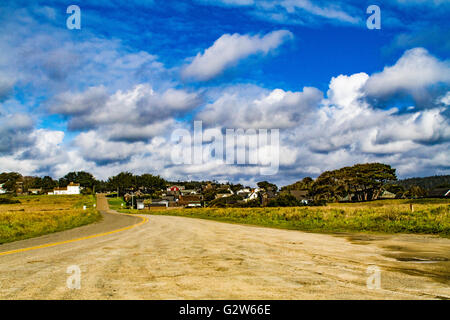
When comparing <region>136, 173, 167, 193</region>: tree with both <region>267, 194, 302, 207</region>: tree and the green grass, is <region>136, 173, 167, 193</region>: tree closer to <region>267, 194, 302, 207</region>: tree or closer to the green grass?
the green grass

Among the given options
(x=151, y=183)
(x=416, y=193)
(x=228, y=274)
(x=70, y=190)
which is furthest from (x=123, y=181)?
(x=228, y=274)

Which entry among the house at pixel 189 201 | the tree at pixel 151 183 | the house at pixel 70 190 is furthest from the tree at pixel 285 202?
the house at pixel 70 190

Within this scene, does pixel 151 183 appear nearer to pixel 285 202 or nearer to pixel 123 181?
pixel 123 181

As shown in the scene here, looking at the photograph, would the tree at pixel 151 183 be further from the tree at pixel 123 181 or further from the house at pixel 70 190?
the house at pixel 70 190

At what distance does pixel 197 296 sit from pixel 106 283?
192 centimetres

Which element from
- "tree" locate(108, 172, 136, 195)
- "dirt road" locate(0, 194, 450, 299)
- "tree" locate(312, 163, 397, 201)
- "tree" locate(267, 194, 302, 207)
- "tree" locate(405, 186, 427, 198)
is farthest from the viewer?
"tree" locate(108, 172, 136, 195)

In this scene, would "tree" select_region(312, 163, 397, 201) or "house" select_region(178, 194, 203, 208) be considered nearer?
"tree" select_region(312, 163, 397, 201)

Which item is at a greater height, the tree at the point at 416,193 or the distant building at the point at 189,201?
the tree at the point at 416,193

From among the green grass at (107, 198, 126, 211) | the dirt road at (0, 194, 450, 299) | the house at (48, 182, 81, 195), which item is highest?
the dirt road at (0, 194, 450, 299)

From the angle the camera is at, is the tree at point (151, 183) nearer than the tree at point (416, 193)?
No

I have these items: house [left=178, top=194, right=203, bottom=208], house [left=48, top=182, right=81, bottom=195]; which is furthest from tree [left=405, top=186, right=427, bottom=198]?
house [left=48, top=182, right=81, bottom=195]

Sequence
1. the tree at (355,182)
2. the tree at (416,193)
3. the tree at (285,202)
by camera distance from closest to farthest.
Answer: the tree at (285,202)
the tree at (355,182)
the tree at (416,193)

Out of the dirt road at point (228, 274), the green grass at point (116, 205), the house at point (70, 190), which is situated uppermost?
the dirt road at point (228, 274)

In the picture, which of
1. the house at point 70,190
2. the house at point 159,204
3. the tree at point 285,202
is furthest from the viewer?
the house at point 70,190
